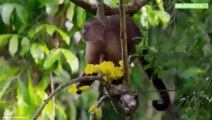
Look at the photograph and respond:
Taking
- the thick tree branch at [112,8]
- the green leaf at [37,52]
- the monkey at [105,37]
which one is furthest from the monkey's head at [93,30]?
the thick tree branch at [112,8]

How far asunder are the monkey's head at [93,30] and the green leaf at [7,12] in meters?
0.31

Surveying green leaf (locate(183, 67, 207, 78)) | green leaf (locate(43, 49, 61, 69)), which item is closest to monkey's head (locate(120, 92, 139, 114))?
green leaf (locate(183, 67, 207, 78))

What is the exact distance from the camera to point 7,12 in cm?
191

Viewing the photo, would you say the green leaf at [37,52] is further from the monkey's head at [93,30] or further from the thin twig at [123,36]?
the thin twig at [123,36]

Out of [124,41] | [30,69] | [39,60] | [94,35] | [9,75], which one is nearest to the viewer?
→ [124,41]

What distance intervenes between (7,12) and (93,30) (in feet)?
1.17

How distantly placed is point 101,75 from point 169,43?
18 centimetres

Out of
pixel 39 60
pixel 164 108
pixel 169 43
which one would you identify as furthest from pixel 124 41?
pixel 39 60

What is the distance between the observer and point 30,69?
239 centimetres

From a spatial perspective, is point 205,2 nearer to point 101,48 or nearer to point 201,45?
point 201,45

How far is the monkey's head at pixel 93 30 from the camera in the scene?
5.97 feet

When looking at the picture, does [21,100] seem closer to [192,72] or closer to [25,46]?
[25,46]

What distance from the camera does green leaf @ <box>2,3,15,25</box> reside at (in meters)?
1.91

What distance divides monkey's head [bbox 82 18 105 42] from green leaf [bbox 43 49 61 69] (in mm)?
181
